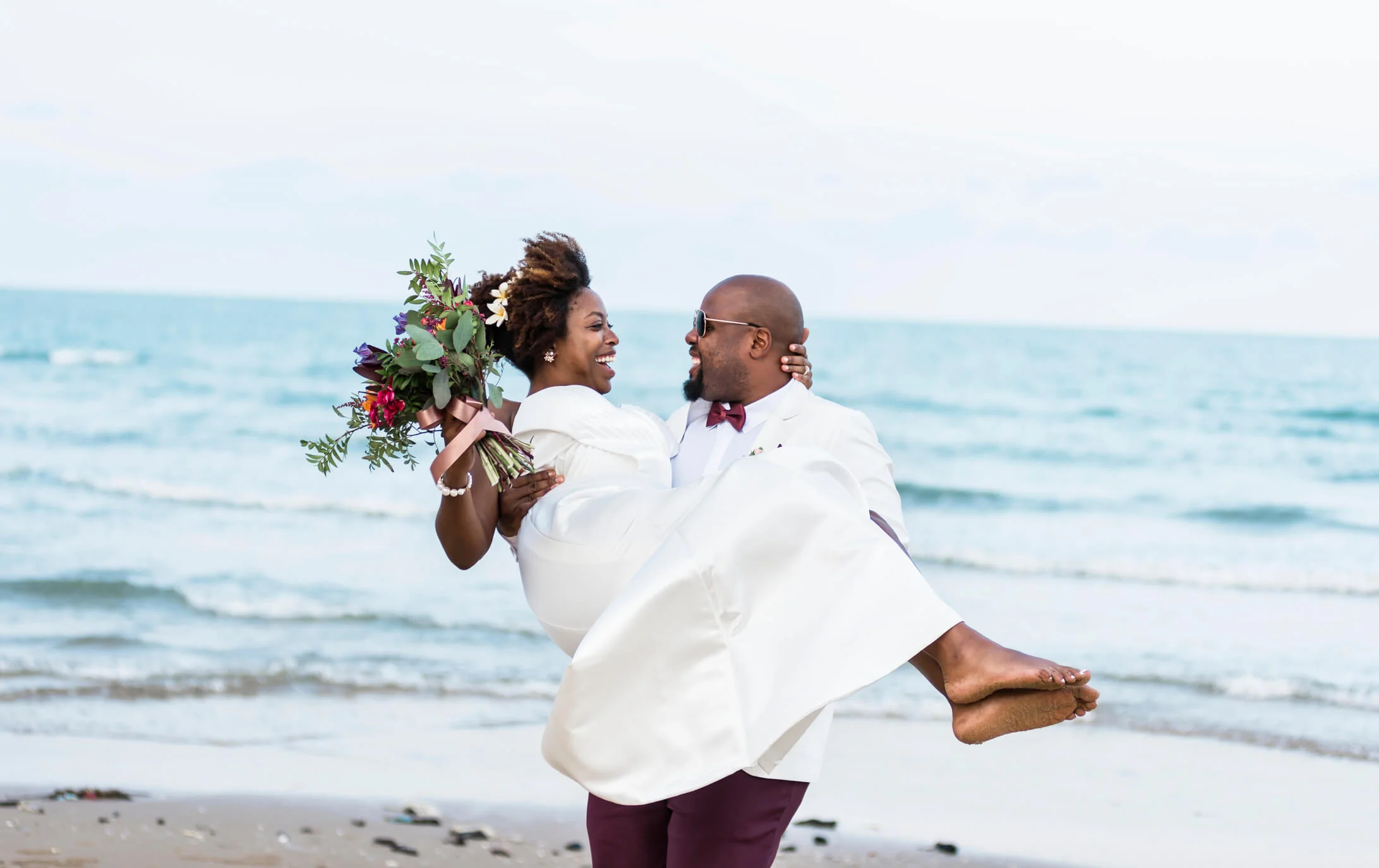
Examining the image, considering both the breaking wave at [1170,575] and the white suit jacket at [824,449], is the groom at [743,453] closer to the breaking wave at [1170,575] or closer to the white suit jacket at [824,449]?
the white suit jacket at [824,449]

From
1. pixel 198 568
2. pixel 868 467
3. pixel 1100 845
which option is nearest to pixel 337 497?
pixel 198 568

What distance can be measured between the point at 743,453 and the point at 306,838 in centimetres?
319

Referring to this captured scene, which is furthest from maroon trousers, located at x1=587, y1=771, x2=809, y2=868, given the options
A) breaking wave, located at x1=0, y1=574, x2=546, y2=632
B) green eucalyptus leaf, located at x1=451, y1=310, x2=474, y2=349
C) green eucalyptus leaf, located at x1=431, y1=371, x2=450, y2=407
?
breaking wave, located at x1=0, y1=574, x2=546, y2=632

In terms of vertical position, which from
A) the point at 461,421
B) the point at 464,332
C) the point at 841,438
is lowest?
the point at 461,421

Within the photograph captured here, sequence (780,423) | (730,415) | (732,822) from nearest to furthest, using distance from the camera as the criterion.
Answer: (732,822) → (780,423) → (730,415)

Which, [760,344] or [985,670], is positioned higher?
[760,344]

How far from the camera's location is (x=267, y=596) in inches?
460

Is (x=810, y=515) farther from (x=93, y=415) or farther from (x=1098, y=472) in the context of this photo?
(x=93, y=415)

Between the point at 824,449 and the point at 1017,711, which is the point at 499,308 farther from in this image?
the point at 1017,711

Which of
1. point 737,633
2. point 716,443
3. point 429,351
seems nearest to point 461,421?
point 429,351

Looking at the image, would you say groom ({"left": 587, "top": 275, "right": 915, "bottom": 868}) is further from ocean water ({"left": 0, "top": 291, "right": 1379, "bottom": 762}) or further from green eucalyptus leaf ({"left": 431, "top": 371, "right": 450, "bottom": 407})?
ocean water ({"left": 0, "top": 291, "right": 1379, "bottom": 762})

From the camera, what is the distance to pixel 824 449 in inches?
137

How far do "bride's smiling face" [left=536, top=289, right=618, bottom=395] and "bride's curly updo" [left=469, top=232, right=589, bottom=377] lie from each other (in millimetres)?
24

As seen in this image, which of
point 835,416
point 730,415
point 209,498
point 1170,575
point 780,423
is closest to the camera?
point 835,416
